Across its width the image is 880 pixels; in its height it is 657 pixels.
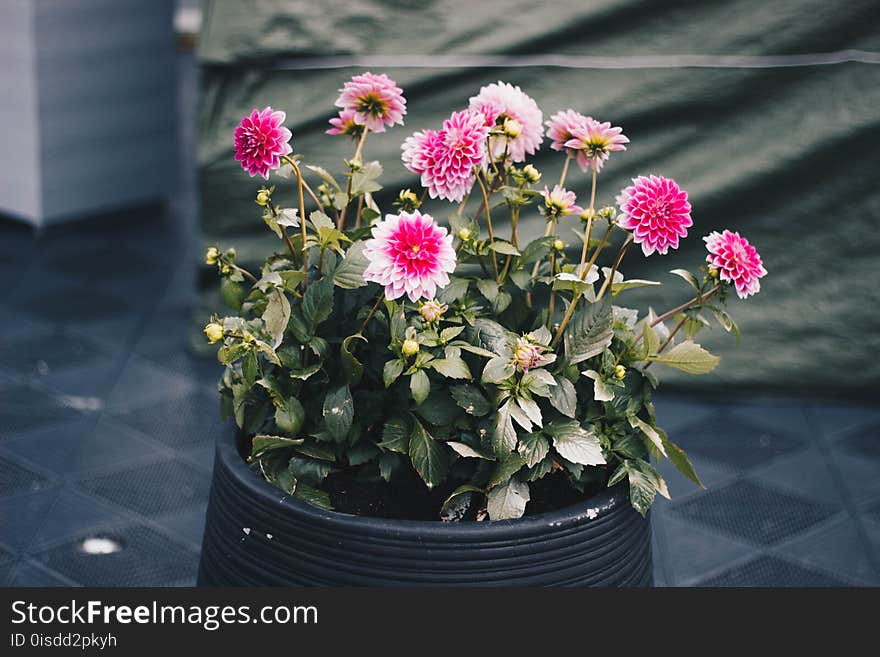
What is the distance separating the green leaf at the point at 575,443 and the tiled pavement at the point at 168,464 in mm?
835

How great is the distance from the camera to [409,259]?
1.06m

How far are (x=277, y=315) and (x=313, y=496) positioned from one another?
0.20m

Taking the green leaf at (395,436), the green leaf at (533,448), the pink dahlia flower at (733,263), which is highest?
the pink dahlia flower at (733,263)

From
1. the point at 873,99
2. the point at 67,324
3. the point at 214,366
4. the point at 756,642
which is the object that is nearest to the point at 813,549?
the point at 756,642

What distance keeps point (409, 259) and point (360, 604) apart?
0.35 m

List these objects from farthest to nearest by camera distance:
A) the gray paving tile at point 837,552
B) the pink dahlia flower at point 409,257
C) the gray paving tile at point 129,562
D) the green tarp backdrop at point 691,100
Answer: the green tarp backdrop at point 691,100 < the gray paving tile at point 837,552 < the gray paving tile at point 129,562 < the pink dahlia flower at point 409,257

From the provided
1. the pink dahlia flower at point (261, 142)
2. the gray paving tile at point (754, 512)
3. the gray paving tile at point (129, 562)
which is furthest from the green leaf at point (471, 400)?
the gray paving tile at point (754, 512)

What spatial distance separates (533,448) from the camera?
116cm

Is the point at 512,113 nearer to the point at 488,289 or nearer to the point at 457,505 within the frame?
the point at 488,289

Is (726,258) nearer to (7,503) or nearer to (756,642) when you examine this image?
(756,642)

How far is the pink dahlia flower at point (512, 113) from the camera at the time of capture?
1233 millimetres

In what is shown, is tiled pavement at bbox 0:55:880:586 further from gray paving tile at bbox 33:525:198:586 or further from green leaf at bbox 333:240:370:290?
green leaf at bbox 333:240:370:290

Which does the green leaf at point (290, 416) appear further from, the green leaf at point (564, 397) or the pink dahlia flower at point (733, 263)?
the pink dahlia flower at point (733, 263)

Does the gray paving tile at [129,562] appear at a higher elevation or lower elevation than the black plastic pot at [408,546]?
lower
